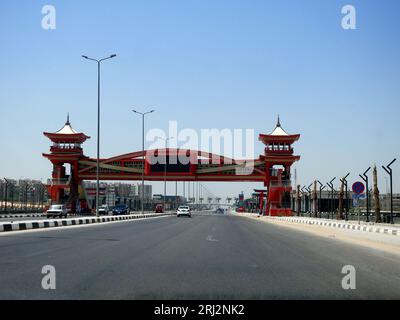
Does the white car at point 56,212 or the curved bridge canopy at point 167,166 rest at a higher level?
the curved bridge canopy at point 167,166

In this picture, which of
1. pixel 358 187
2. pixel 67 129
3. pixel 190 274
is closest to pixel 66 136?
pixel 67 129

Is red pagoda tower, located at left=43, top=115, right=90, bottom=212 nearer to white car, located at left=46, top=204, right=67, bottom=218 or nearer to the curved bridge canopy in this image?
the curved bridge canopy

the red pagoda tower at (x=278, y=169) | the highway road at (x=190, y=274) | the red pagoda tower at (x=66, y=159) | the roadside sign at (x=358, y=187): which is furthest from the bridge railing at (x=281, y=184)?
the highway road at (x=190, y=274)

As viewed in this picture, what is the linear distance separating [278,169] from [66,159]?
1303 inches

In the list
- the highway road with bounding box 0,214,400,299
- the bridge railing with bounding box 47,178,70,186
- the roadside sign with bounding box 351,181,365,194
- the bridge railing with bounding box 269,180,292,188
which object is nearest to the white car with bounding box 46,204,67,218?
the bridge railing with bounding box 47,178,70,186

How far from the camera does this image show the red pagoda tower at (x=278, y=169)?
85688mm

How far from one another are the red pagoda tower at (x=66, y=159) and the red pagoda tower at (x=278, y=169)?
28945mm

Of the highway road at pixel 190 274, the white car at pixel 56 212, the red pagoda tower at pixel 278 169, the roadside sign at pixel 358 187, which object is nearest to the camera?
the highway road at pixel 190 274

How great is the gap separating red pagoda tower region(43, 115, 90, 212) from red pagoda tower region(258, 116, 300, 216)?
28945 millimetres

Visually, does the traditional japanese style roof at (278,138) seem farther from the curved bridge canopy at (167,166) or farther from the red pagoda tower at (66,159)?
the red pagoda tower at (66,159)

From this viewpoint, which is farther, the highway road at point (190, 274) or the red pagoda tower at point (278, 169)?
the red pagoda tower at point (278, 169)

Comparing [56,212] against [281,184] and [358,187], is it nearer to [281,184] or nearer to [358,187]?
[358,187]

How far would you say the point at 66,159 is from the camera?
300 feet
